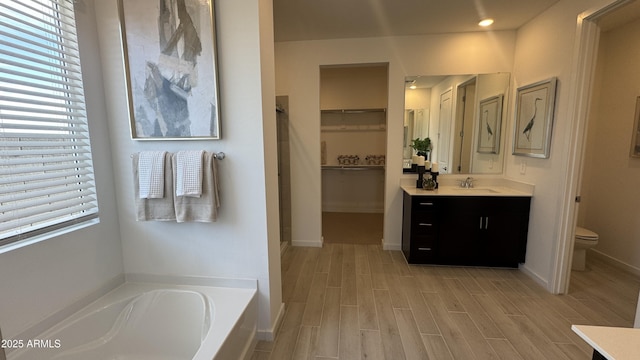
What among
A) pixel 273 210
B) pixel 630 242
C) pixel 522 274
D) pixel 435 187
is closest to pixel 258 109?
pixel 273 210

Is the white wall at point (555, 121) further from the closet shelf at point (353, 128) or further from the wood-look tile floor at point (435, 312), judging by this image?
the closet shelf at point (353, 128)

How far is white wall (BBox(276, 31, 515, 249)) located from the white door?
449mm

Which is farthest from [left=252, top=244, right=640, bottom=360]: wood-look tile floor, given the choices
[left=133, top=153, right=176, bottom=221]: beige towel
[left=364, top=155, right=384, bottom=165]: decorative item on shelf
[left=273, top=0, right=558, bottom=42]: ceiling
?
[left=273, top=0, right=558, bottom=42]: ceiling

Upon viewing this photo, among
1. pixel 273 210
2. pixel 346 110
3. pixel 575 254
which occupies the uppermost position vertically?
pixel 346 110

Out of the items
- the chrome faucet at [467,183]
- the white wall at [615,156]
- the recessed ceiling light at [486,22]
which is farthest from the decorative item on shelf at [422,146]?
the white wall at [615,156]

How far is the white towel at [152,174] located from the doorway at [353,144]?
3.06 m

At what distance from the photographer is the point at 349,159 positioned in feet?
16.9

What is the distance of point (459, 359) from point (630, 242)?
2.59 meters

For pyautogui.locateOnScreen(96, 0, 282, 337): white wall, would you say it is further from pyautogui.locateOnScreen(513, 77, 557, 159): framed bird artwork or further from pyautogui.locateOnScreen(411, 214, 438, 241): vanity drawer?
pyautogui.locateOnScreen(513, 77, 557, 159): framed bird artwork

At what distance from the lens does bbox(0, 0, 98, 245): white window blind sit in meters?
1.30

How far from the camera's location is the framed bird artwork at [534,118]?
2461mm

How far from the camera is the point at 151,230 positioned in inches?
75.8

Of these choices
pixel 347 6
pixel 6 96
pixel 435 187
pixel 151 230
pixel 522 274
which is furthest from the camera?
pixel 435 187

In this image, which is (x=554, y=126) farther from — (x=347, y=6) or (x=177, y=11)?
(x=177, y=11)
